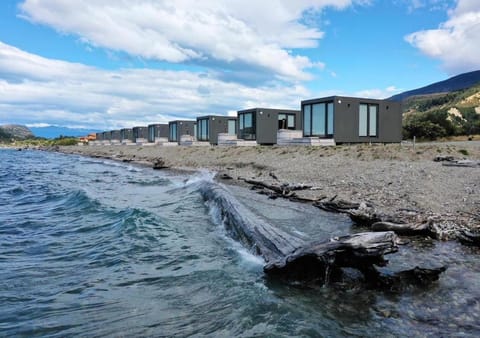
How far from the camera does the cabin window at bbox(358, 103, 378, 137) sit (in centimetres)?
3228

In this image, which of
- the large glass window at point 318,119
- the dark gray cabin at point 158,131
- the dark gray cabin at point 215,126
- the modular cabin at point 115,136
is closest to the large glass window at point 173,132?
the dark gray cabin at point 158,131

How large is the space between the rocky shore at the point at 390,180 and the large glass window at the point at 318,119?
5977 mm

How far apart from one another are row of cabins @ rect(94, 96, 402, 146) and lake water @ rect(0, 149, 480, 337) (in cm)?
2162

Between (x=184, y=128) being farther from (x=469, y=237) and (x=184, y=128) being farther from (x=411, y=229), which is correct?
(x=469, y=237)

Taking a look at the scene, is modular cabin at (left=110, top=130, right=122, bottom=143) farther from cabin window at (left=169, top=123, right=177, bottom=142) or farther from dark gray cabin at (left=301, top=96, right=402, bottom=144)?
dark gray cabin at (left=301, top=96, right=402, bottom=144)

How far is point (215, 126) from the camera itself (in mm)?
51906

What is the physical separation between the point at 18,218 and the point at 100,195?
538 centimetres

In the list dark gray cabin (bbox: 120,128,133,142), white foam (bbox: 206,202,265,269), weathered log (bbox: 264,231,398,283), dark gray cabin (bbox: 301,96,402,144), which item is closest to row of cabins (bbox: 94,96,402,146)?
dark gray cabin (bbox: 301,96,402,144)

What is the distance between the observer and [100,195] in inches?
707

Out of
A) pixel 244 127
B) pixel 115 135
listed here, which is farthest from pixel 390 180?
pixel 115 135

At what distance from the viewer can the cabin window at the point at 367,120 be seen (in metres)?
32.3

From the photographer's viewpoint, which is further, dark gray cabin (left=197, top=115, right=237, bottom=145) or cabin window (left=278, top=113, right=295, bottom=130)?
dark gray cabin (left=197, top=115, right=237, bottom=145)

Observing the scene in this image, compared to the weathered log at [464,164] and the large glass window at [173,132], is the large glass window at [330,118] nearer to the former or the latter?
the weathered log at [464,164]

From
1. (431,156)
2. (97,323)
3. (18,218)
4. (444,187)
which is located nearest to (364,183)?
(444,187)
